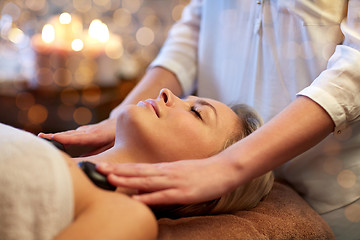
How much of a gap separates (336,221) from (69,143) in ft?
2.69

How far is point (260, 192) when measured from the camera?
111 cm

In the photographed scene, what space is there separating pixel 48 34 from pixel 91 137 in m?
1.26

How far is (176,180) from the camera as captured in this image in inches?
33.4

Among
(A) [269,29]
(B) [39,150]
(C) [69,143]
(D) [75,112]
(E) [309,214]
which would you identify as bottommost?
(D) [75,112]

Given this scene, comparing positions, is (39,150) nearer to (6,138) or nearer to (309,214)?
(6,138)

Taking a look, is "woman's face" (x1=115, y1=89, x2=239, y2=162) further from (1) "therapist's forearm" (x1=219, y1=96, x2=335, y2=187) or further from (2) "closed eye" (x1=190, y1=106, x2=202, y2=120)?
(1) "therapist's forearm" (x1=219, y1=96, x2=335, y2=187)

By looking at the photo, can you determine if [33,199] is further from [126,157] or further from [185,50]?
[185,50]

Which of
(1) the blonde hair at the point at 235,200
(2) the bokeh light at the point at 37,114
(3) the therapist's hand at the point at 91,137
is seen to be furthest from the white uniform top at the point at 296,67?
(2) the bokeh light at the point at 37,114

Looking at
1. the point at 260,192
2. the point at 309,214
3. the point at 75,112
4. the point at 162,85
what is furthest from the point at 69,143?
the point at 75,112

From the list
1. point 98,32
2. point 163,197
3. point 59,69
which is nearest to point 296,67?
point 163,197

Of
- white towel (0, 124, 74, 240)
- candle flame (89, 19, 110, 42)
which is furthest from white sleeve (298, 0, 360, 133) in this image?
candle flame (89, 19, 110, 42)

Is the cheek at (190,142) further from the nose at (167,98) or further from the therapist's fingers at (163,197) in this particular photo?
the therapist's fingers at (163,197)

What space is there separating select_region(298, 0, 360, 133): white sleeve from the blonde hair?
0.81 feet

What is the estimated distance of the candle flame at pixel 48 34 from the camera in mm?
2246
